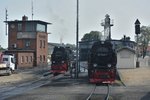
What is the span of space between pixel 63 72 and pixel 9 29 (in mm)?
35334

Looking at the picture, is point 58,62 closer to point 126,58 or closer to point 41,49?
point 126,58

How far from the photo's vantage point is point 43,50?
81.6 m

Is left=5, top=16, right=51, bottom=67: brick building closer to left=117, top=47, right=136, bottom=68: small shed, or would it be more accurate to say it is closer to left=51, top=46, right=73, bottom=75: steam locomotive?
left=117, top=47, right=136, bottom=68: small shed

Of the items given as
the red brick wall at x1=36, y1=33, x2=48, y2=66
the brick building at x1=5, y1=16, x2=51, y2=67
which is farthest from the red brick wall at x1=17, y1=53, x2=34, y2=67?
the red brick wall at x1=36, y1=33, x2=48, y2=66

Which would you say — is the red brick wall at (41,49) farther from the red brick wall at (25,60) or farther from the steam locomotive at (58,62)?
the steam locomotive at (58,62)

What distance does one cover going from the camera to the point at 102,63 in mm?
30953

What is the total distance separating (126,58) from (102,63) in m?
23.8

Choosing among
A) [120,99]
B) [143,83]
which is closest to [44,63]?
[143,83]

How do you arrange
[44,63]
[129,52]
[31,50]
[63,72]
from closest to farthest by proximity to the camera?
[63,72], [129,52], [31,50], [44,63]

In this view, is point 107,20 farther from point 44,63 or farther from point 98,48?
point 98,48

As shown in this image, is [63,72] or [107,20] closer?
[63,72]

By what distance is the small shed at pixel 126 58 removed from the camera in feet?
175

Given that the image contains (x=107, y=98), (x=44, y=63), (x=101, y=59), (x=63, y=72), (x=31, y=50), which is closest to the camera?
(x=107, y=98)

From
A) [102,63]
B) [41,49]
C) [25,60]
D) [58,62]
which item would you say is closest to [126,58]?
[58,62]
